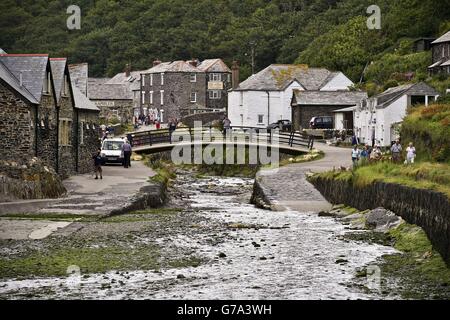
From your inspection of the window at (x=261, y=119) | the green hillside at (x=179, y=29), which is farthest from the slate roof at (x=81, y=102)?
the green hillside at (x=179, y=29)

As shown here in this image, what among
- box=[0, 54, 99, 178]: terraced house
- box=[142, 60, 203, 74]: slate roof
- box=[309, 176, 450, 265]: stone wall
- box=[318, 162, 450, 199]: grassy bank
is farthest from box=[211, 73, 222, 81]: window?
box=[309, 176, 450, 265]: stone wall

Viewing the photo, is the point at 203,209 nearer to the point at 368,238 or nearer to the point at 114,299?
the point at 368,238

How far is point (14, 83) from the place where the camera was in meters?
45.1

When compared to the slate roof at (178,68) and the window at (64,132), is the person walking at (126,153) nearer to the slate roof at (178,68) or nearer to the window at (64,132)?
the window at (64,132)

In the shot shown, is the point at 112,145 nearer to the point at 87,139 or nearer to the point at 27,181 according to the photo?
the point at 87,139

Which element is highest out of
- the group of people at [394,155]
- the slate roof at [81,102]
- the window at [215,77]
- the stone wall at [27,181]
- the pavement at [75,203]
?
the window at [215,77]

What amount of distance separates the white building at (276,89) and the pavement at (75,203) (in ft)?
157

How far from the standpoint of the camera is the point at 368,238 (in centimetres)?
3200

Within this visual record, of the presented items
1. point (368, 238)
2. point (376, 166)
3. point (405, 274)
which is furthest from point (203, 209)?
point (405, 274)

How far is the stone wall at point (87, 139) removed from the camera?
2155 inches

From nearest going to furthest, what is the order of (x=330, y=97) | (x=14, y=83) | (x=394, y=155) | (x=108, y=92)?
(x=14, y=83)
(x=394, y=155)
(x=330, y=97)
(x=108, y=92)

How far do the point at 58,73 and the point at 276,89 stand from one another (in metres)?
51.6

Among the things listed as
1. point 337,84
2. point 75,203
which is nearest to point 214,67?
point 337,84

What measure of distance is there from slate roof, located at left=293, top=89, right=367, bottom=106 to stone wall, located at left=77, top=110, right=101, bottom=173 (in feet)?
118
